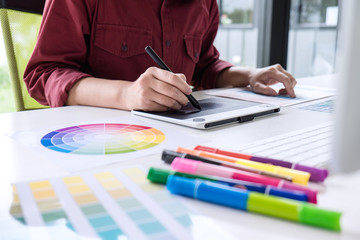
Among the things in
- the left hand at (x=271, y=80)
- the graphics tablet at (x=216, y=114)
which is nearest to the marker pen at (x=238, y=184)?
the graphics tablet at (x=216, y=114)

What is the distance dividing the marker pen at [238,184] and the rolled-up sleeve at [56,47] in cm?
49

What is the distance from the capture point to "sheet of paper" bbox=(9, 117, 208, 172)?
45cm

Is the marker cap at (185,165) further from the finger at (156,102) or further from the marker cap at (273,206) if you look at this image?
the finger at (156,102)

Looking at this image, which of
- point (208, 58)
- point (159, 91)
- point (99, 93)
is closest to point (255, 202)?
point (159, 91)

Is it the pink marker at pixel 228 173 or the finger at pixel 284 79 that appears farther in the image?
the finger at pixel 284 79

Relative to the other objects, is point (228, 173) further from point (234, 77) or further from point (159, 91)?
point (234, 77)

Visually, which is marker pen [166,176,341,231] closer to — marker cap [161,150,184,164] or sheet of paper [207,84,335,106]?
marker cap [161,150,184,164]

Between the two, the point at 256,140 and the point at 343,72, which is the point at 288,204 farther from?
the point at 256,140

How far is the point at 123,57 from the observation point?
0.96 metres

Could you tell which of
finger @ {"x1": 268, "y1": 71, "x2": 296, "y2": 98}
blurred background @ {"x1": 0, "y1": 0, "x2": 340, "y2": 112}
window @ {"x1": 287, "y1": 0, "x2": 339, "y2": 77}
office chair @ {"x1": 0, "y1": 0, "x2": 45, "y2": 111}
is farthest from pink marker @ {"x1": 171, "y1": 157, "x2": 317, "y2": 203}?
window @ {"x1": 287, "y1": 0, "x2": 339, "y2": 77}

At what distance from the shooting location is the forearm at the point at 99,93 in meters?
0.73

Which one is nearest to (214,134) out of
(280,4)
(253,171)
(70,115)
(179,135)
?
(179,135)

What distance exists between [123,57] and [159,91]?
1.12 feet

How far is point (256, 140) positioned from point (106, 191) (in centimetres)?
25
